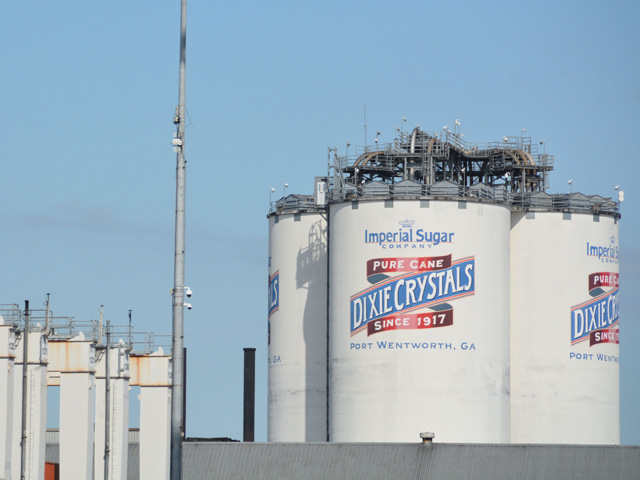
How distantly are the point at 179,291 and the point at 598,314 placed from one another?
4316 cm

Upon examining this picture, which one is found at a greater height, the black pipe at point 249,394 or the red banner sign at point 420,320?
the red banner sign at point 420,320

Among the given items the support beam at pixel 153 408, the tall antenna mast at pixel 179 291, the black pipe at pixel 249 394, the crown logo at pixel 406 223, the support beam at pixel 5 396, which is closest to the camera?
the tall antenna mast at pixel 179 291

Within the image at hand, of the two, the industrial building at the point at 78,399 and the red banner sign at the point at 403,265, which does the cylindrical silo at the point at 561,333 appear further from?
the industrial building at the point at 78,399

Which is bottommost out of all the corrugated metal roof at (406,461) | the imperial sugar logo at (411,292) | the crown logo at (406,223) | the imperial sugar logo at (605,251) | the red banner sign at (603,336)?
the corrugated metal roof at (406,461)

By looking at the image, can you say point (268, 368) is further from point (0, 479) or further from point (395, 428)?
point (0, 479)

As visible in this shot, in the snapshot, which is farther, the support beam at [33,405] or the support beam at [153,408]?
the support beam at [153,408]

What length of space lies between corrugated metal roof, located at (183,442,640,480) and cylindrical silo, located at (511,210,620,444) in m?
6.12

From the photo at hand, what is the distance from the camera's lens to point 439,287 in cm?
7119

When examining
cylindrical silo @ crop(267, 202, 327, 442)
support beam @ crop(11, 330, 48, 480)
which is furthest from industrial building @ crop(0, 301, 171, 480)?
cylindrical silo @ crop(267, 202, 327, 442)

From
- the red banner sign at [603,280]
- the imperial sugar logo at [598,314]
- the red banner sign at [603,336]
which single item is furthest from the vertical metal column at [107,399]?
the red banner sign at [603,280]

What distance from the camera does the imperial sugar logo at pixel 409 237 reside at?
71875 mm

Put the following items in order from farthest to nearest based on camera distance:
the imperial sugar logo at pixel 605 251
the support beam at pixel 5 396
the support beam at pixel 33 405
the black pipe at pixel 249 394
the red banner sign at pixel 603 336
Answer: the black pipe at pixel 249 394
the imperial sugar logo at pixel 605 251
the red banner sign at pixel 603 336
the support beam at pixel 33 405
the support beam at pixel 5 396

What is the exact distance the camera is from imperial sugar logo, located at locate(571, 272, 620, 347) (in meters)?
77.7

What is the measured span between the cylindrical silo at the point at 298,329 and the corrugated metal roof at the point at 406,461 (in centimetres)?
724
